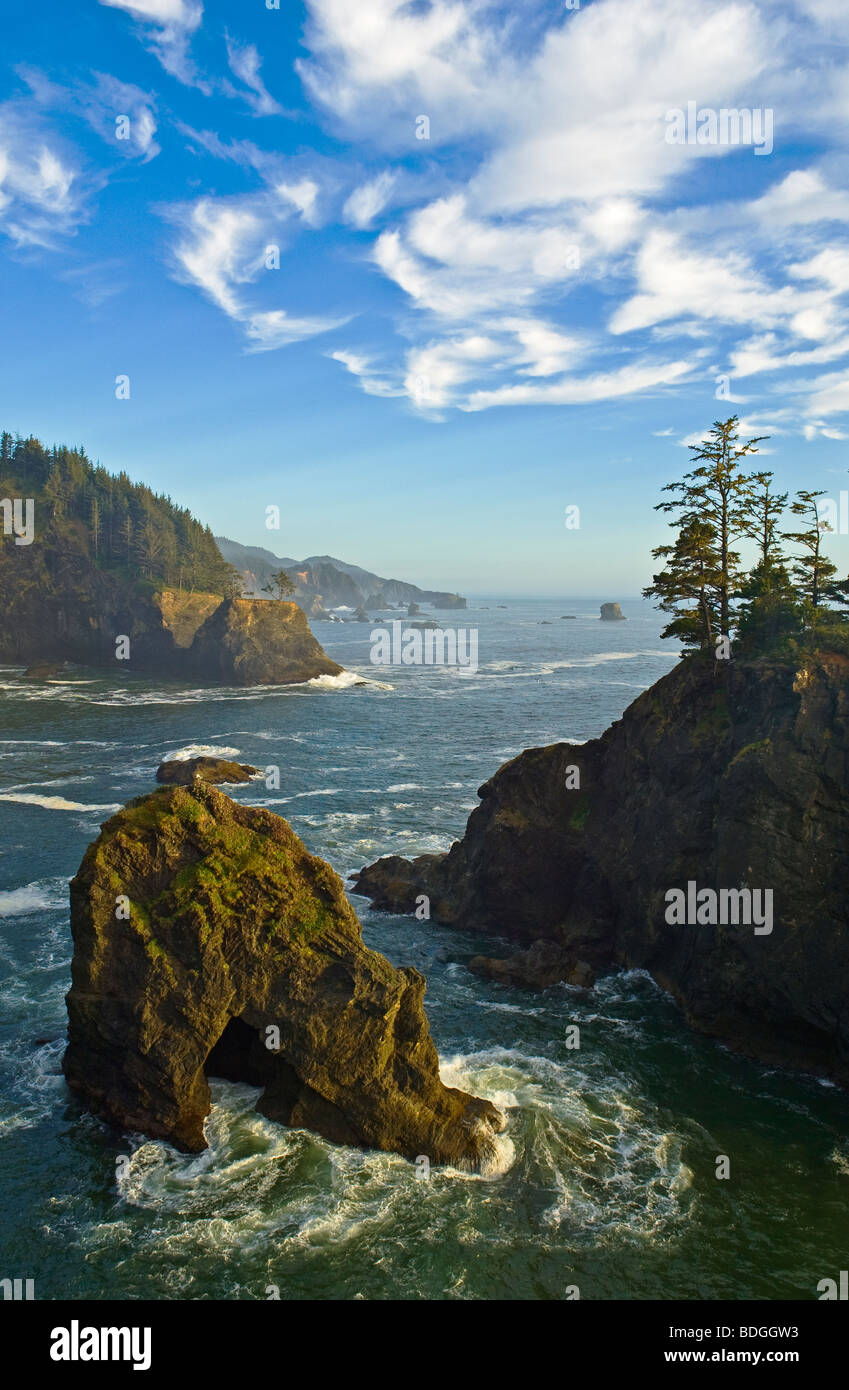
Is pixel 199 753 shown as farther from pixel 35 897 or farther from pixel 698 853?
pixel 698 853

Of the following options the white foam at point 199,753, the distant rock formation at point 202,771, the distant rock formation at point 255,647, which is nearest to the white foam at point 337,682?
the distant rock formation at point 255,647

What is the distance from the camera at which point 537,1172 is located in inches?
921

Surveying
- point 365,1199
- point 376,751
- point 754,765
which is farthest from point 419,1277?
point 376,751

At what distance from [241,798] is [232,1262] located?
42.8m

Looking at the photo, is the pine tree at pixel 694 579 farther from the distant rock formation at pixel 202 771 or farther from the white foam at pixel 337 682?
the white foam at pixel 337 682

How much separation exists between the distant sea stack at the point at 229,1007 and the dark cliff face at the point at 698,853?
12351 mm

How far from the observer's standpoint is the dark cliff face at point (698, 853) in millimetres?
29891

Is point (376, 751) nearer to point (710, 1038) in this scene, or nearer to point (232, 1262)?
point (710, 1038)

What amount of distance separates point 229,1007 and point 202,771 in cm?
4239

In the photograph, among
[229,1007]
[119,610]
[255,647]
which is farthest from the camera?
[119,610]

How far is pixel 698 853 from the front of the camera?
115ft

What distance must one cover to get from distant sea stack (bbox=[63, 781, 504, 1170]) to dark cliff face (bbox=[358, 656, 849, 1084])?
40.5 ft

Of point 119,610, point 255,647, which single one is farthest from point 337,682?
point 119,610

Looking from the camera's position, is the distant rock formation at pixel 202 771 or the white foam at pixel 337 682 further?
the white foam at pixel 337 682
